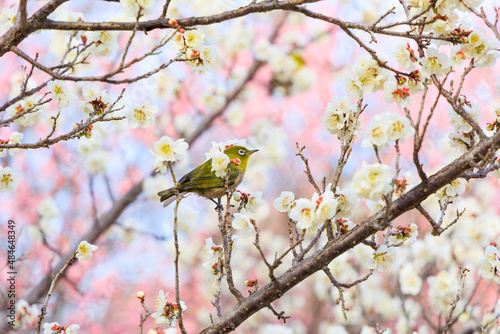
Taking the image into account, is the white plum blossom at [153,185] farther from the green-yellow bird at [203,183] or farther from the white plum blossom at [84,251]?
the white plum blossom at [84,251]

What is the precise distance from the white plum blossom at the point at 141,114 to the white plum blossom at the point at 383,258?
1.26 m

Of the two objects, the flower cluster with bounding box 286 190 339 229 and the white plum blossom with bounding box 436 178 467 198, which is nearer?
the flower cluster with bounding box 286 190 339 229

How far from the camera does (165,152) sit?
6.42 ft

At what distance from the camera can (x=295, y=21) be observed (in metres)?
7.29

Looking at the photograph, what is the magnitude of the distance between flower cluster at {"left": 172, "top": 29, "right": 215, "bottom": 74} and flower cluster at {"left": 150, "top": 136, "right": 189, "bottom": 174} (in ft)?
1.59

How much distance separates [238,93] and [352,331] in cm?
354

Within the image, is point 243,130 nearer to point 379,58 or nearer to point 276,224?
point 276,224

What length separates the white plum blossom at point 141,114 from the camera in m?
2.25

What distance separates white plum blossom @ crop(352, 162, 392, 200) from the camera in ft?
5.32

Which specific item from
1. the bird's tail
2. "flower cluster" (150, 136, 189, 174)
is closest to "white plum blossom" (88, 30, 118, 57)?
"flower cluster" (150, 136, 189, 174)

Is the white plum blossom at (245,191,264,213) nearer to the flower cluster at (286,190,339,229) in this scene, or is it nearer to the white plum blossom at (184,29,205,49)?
the flower cluster at (286,190,339,229)

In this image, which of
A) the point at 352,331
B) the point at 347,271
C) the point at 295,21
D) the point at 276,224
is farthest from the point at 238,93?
the point at 276,224

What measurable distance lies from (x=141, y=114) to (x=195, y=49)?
426 mm

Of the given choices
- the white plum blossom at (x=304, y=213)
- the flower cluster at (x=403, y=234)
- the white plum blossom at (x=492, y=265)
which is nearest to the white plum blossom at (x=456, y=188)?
the flower cluster at (x=403, y=234)
